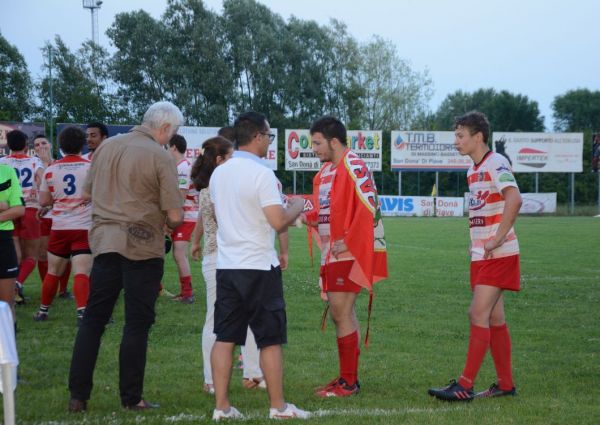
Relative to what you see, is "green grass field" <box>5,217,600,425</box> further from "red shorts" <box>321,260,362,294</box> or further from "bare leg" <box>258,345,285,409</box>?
"red shorts" <box>321,260,362,294</box>

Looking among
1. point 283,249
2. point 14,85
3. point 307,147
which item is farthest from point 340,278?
point 14,85

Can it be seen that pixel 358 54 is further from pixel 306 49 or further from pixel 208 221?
pixel 208 221

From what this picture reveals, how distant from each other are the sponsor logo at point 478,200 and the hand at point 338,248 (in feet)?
3.39

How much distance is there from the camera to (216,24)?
59781 mm

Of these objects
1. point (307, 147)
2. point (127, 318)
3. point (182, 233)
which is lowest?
point (127, 318)

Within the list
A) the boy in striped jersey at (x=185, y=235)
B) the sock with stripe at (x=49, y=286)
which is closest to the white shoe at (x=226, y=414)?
the sock with stripe at (x=49, y=286)

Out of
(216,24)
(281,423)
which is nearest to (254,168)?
(281,423)

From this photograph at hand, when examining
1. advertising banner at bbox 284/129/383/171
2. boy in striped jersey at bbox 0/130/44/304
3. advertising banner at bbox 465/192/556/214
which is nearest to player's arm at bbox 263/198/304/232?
boy in striped jersey at bbox 0/130/44/304

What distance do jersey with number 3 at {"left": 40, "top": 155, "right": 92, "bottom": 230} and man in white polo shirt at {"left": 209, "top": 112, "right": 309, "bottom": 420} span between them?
12.8 ft

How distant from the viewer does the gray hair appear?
5.42 metres

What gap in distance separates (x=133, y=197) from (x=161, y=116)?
1.99 ft

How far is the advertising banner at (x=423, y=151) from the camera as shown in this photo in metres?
50.8

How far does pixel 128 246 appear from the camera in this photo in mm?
5195

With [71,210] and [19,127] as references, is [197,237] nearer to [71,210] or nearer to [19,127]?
[71,210]
